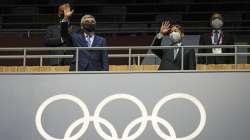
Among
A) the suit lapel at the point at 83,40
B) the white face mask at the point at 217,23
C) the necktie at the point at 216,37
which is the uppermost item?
the white face mask at the point at 217,23

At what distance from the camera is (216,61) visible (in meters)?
8.43

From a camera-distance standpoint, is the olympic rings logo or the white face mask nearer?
the olympic rings logo

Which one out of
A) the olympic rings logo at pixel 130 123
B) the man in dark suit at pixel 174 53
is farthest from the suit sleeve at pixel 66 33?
the man in dark suit at pixel 174 53

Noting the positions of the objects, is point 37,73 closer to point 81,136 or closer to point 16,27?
point 81,136

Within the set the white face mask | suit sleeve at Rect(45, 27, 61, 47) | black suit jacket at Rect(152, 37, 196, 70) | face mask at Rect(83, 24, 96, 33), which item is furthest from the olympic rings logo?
the white face mask

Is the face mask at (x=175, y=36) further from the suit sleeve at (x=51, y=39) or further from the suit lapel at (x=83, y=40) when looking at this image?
the suit sleeve at (x=51, y=39)

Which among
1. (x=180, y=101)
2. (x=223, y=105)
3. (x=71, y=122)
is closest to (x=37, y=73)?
(x=71, y=122)

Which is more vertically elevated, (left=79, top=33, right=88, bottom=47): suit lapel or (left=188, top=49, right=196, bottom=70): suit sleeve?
(left=79, top=33, right=88, bottom=47): suit lapel

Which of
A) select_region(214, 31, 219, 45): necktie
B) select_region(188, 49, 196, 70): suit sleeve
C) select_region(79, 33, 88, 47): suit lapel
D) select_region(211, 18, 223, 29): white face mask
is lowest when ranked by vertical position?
select_region(188, 49, 196, 70): suit sleeve

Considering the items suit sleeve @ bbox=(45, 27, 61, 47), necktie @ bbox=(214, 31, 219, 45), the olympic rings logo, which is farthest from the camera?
suit sleeve @ bbox=(45, 27, 61, 47)

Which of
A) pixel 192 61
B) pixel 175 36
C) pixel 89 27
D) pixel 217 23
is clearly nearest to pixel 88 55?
pixel 89 27

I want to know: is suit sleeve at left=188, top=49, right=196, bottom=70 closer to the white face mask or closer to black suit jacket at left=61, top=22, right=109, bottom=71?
the white face mask

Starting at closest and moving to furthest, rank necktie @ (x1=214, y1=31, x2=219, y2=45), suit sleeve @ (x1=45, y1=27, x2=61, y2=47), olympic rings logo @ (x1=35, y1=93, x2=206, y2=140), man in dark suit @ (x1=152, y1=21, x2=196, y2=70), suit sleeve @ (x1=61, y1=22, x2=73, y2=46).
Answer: olympic rings logo @ (x1=35, y1=93, x2=206, y2=140)
man in dark suit @ (x1=152, y1=21, x2=196, y2=70)
suit sleeve @ (x1=61, y1=22, x2=73, y2=46)
necktie @ (x1=214, y1=31, x2=219, y2=45)
suit sleeve @ (x1=45, y1=27, x2=61, y2=47)

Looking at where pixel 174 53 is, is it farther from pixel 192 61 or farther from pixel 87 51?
pixel 87 51
